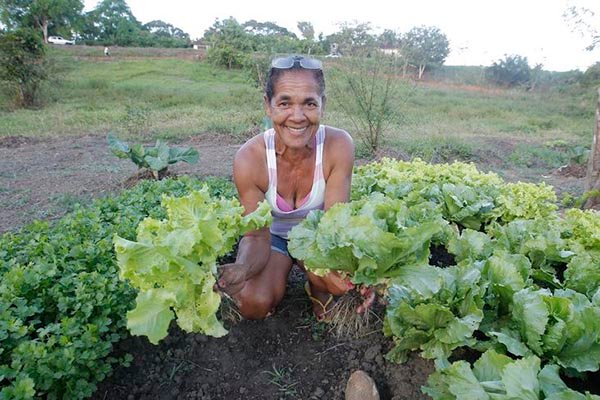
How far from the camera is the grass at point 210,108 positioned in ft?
38.6

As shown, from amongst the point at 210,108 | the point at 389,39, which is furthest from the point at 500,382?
the point at 210,108

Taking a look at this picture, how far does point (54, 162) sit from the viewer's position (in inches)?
324

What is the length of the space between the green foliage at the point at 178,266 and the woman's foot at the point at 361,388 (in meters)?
0.81

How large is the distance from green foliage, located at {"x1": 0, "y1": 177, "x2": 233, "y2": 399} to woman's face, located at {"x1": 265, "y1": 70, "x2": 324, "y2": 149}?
1284mm

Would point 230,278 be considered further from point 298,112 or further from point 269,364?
point 298,112

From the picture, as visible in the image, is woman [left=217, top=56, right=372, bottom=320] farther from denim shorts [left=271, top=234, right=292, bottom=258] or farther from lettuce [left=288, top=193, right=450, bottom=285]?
lettuce [left=288, top=193, right=450, bottom=285]

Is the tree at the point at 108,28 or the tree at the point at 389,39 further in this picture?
the tree at the point at 108,28

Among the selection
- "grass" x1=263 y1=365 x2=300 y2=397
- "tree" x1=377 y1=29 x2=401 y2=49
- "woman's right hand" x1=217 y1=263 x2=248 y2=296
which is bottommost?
"grass" x1=263 y1=365 x2=300 y2=397

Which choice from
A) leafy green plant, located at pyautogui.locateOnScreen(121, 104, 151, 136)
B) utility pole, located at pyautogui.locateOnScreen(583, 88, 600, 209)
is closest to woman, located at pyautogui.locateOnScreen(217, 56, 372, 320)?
utility pole, located at pyautogui.locateOnScreen(583, 88, 600, 209)

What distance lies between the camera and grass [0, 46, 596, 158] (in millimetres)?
11773

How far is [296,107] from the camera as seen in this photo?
8.64 ft

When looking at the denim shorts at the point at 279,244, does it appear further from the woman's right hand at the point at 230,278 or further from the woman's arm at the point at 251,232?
the woman's right hand at the point at 230,278

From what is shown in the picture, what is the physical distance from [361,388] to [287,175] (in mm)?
1412

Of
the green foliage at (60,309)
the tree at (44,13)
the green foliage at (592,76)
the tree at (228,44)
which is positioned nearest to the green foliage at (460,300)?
the green foliage at (60,309)
